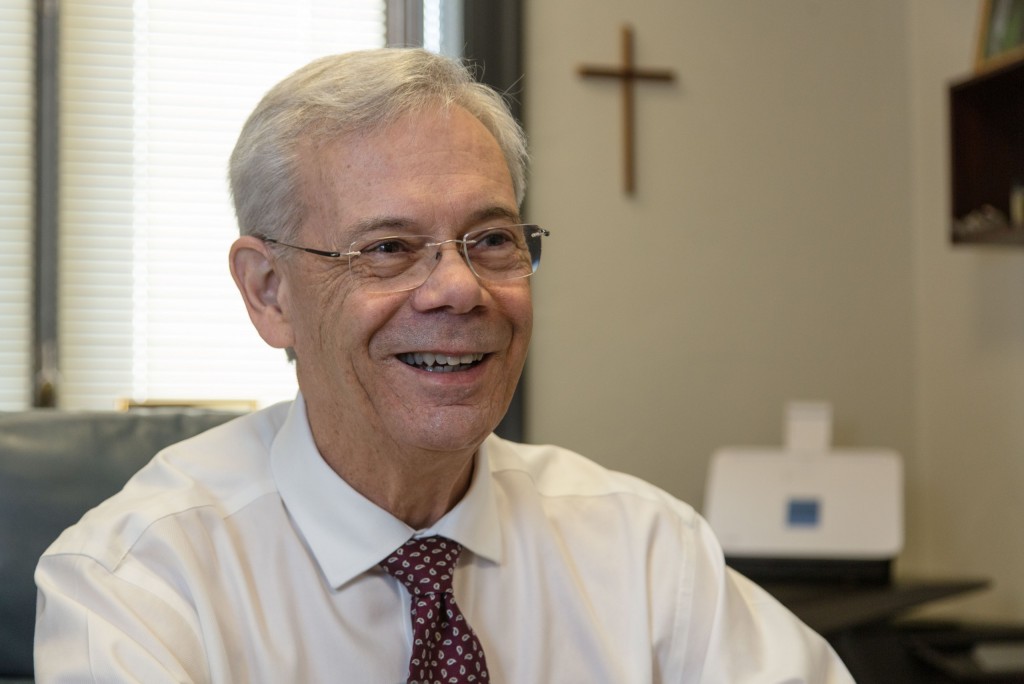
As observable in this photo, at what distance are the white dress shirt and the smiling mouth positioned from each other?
17cm

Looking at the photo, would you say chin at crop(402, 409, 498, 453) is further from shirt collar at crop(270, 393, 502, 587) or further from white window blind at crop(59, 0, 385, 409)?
white window blind at crop(59, 0, 385, 409)

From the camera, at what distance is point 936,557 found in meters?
3.12

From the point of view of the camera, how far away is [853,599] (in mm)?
2260

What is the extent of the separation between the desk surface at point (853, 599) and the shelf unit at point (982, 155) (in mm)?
793

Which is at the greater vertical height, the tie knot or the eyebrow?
the eyebrow

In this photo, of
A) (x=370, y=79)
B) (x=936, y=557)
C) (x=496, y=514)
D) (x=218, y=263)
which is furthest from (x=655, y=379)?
(x=370, y=79)

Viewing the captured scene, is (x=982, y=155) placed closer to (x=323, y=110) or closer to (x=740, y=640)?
(x=740, y=640)

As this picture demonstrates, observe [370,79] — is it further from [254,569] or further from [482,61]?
[482,61]

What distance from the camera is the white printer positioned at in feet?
8.21

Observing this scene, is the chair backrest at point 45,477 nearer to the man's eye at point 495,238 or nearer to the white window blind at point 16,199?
the man's eye at point 495,238

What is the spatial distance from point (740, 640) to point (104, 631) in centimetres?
73

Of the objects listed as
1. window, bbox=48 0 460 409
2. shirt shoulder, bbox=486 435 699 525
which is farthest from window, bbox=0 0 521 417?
shirt shoulder, bbox=486 435 699 525

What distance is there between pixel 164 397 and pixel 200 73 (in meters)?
0.94

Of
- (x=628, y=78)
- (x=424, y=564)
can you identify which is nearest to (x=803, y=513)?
(x=628, y=78)
